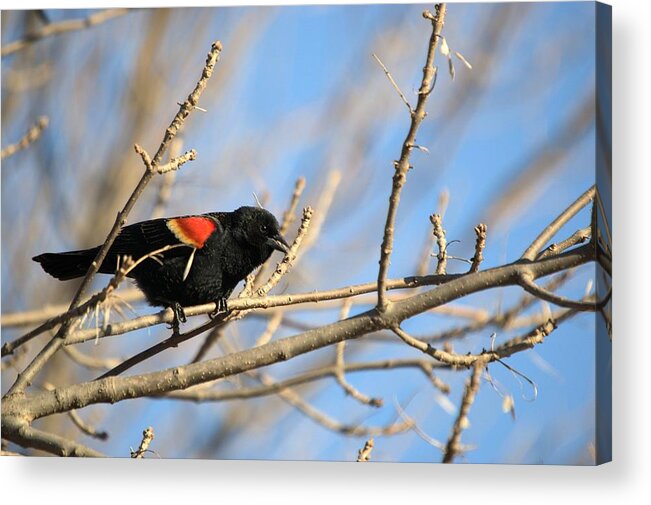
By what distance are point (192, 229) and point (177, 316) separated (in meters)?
0.30

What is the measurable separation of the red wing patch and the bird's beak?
0.20 meters

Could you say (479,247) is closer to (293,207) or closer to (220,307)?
(293,207)

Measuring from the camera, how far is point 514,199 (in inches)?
118

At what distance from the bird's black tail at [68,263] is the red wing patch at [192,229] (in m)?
0.26

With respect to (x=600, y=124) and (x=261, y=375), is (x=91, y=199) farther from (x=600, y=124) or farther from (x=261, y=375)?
(x=600, y=124)

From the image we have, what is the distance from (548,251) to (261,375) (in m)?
1.05

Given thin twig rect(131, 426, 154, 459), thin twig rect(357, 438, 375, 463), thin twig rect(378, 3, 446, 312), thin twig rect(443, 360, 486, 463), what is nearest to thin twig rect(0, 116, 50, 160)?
thin twig rect(131, 426, 154, 459)

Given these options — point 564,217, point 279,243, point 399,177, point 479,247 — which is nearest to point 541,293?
point 479,247

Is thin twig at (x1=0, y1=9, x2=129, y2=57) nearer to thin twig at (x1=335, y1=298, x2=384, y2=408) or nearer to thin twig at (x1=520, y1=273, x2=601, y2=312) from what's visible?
thin twig at (x1=335, y1=298, x2=384, y2=408)

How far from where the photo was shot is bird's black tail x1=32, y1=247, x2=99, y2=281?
3216 mm

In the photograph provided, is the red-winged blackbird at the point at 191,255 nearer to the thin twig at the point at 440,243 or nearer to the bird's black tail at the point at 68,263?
the bird's black tail at the point at 68,263

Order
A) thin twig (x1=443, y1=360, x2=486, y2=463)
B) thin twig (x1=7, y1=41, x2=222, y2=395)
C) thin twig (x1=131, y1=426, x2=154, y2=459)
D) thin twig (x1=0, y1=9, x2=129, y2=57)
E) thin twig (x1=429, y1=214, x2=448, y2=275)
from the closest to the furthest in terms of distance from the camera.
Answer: thin twig (x1=7, y1=41, x2=222, y2=395), thin twig (x1=443, y1=360, x2=486, y2=463), thin twig (x1=429, y1=214, x2=448, y2=275), thin twig (x1=131, y1=426, x2=154, y2=459), thin twig (x1=0, y1=9, x2=129, y2=57)

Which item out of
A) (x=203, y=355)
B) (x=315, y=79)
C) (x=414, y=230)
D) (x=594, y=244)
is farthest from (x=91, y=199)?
(x=594, y=244)

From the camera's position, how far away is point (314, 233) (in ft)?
10.7
